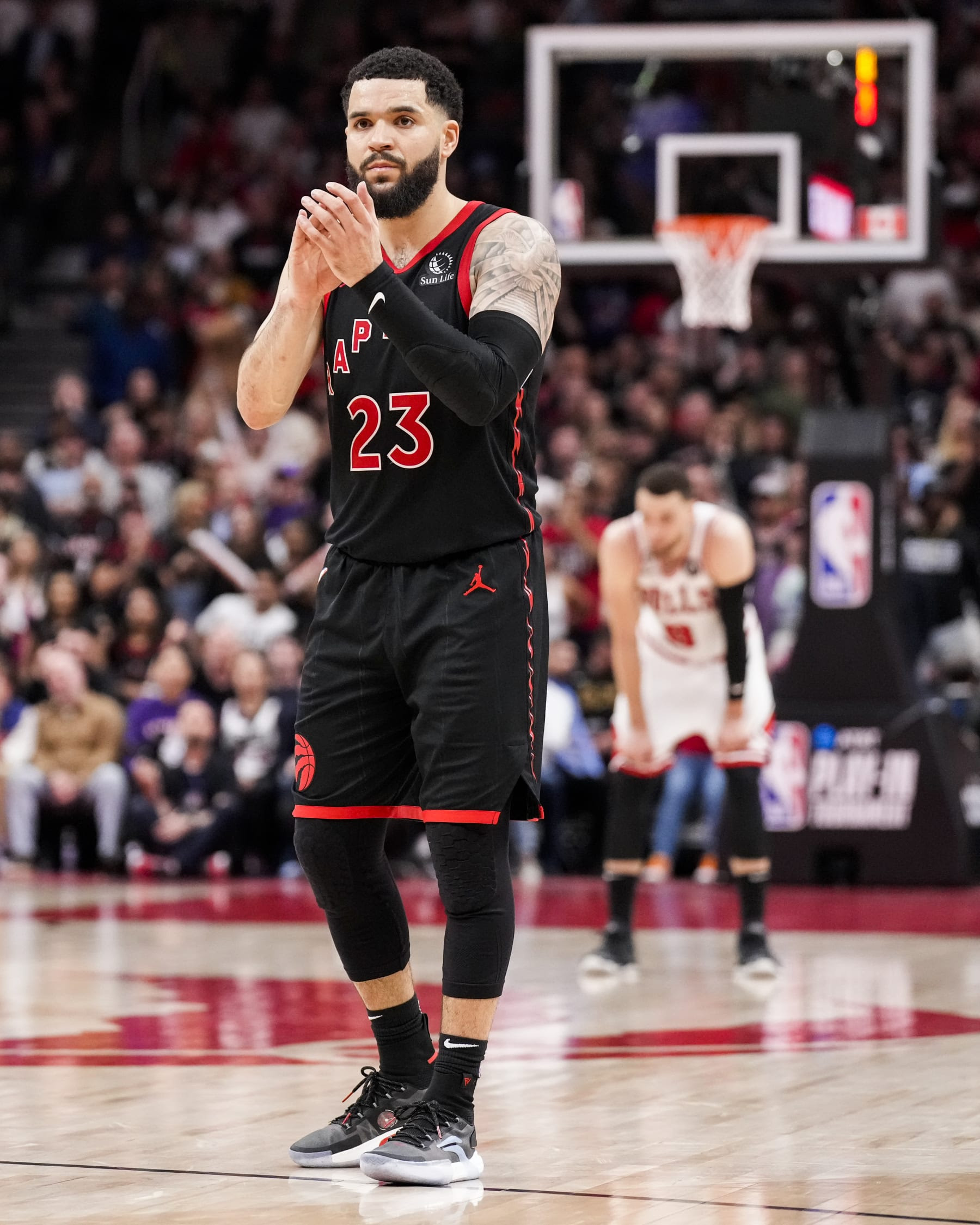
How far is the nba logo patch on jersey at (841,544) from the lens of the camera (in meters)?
11.5

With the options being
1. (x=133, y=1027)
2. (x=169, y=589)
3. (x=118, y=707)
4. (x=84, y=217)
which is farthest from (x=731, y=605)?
(x=84, y=217)

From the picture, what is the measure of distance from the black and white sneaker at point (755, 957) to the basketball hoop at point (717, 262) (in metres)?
4.37

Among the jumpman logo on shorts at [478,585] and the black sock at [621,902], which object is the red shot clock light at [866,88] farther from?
the jumpman logo on shorts at [478,585]

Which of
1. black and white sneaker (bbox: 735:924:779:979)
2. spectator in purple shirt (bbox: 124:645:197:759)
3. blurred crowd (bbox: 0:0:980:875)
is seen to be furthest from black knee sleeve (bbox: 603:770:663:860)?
spectator in purple shirt (bbox: 124:645:197:759)

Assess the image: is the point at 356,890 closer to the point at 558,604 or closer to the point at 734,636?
the point at 734,636

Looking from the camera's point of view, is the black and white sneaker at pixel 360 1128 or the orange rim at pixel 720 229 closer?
the black and white sneaker at pixel 360 1128

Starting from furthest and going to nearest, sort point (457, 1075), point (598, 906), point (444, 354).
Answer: point (598, 906) → point (457, 1075) → point (444, 354)

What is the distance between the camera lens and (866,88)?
11211 mm

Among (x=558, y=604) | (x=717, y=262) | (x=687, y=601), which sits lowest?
(x=558, y=604)

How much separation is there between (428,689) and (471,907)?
1.49 feet

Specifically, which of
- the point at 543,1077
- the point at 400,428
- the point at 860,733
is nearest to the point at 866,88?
the point at 860,733

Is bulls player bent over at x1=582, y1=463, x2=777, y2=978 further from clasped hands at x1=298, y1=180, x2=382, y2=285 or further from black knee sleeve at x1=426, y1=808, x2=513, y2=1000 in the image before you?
clasped hands at x1=298, y1=180, x2=382, y2=285

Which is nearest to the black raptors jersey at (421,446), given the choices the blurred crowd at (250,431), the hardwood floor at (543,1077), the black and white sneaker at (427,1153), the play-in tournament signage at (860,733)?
the black and white sneaker at (427,1153)

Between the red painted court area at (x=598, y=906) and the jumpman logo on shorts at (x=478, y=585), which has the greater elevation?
the jumpman logo on shorts at (x=478, y=585)
